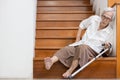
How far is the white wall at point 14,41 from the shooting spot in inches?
133

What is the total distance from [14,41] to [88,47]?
937 mm

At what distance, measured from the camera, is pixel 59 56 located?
10.7 ft

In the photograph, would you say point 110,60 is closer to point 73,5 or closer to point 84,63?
point 84,63

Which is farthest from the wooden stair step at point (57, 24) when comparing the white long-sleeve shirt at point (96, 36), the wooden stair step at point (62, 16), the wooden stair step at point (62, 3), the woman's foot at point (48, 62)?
the woman's foot at point (48, 62)

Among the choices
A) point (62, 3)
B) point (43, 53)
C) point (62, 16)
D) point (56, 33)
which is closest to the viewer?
point (43, 53)

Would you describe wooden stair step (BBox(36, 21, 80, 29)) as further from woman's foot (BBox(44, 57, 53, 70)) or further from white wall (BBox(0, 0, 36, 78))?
woman's foot (BBox(44, 57, 53, 70))

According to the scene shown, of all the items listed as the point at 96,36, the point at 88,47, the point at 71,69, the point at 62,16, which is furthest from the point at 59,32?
the point at 71,69

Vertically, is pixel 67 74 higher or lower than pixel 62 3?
lower

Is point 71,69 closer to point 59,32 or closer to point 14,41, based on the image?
point 14,41

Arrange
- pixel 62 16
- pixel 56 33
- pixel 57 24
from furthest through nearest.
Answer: pixel 62 16 → pixel 57 24 → pixel 56 33

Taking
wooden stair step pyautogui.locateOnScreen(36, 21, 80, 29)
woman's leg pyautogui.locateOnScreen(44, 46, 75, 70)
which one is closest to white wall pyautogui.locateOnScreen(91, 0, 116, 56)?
wooden stair step pyautogui.locateOnScreen(36, 21, 80, 29)

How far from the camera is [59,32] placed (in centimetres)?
414

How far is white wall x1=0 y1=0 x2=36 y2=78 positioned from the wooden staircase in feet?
0.51

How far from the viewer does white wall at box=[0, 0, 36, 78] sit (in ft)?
11.1
